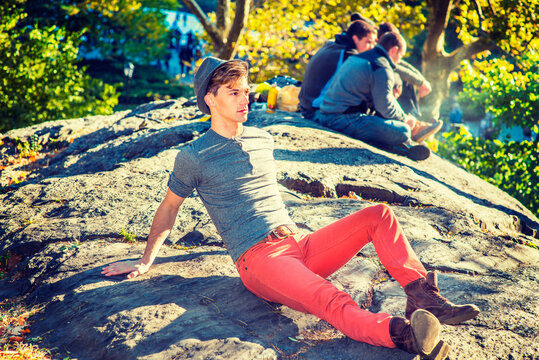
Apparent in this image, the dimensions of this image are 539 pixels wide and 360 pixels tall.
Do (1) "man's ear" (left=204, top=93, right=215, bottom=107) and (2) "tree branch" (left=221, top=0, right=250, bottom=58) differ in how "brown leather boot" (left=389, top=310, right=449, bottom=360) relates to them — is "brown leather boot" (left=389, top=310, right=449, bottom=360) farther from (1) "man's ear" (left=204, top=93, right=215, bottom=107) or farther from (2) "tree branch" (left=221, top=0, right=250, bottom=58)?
(2) "tree branch" (left=221, top=0, right=250, bottom=58)

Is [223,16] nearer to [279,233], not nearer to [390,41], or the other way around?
[390,41]

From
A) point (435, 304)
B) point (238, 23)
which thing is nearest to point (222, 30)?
point (238, 23)

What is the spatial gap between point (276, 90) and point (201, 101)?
479 centimetres

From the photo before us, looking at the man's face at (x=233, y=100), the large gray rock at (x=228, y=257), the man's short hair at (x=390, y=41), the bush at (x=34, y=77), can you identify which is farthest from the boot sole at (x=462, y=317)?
the bush at (x=34, y=77)

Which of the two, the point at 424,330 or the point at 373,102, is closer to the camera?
the point at 424,330

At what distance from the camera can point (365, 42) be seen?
→ 732 cm

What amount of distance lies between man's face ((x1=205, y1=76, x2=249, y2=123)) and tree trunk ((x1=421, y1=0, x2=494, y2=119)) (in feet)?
32.9

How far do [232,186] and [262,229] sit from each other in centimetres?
35

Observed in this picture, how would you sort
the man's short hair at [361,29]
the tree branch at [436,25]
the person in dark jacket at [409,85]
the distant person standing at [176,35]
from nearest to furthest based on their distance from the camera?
the man's short hair at [361,29], the person in dark jacket at [409,85], the tree branch at [436,25], the distant person standing at [176,35]

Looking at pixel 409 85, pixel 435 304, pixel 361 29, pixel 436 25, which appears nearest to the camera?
pixel 435 304

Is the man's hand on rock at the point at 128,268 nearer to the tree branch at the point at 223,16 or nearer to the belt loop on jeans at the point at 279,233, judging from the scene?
the belt loop on jeans at the point at 279,233

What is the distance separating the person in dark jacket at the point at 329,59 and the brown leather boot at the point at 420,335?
5.22 metres

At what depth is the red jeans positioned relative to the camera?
8.89 ft

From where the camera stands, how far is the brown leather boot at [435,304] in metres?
2.78
